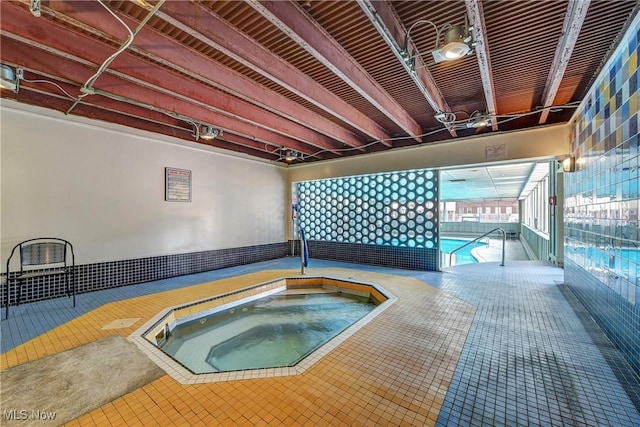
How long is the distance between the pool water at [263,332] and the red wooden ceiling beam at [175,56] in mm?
2944

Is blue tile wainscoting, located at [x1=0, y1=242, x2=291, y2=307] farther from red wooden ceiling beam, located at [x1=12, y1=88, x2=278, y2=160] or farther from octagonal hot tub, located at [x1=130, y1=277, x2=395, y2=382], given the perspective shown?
red wooden ceiling beam, located at [x1=12, y1=88, x2=278, y2=160]

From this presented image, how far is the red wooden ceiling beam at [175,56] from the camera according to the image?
7.02ft

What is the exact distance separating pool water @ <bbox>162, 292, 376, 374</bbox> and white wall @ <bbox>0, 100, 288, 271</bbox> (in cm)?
227

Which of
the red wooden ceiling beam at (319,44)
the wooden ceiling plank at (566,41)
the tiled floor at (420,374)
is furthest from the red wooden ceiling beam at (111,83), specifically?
the wooden ceiling plank at (566,41)

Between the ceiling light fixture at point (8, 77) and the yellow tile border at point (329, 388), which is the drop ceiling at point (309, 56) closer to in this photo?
the ceiling light fixture at point (8, 77)

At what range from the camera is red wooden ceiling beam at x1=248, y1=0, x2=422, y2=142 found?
84.9 inches

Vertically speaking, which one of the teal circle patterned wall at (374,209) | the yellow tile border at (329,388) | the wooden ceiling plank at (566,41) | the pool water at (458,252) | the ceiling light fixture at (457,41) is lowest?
the pool water at (458,252)

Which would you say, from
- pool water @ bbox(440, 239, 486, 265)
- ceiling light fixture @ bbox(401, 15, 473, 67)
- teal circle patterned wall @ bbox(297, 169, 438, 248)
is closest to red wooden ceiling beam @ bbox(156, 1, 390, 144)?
ceiling light fixture @ bbox(401, 15, 473, 67)

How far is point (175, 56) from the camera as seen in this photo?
2709 mm

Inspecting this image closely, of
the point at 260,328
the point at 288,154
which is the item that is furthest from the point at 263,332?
the point at 288,154

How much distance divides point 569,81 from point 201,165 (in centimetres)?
639

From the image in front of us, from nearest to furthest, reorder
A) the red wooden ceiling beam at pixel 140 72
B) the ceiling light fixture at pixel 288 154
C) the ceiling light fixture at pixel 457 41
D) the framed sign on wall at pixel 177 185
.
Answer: the ceiling light fixture at pixel 457 41, the red wooden ceiling beam at pixel 140 72, the framed sign on wall at pixel 177 185, the ceiling light fixture at pixel 288 154

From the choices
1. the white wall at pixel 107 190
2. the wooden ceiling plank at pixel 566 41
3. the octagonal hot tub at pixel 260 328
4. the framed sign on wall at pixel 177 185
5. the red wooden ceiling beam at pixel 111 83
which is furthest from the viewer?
the framed sign on wall at pixel 177 185

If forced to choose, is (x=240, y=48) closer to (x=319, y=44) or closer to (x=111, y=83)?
(x=319, y=44)
